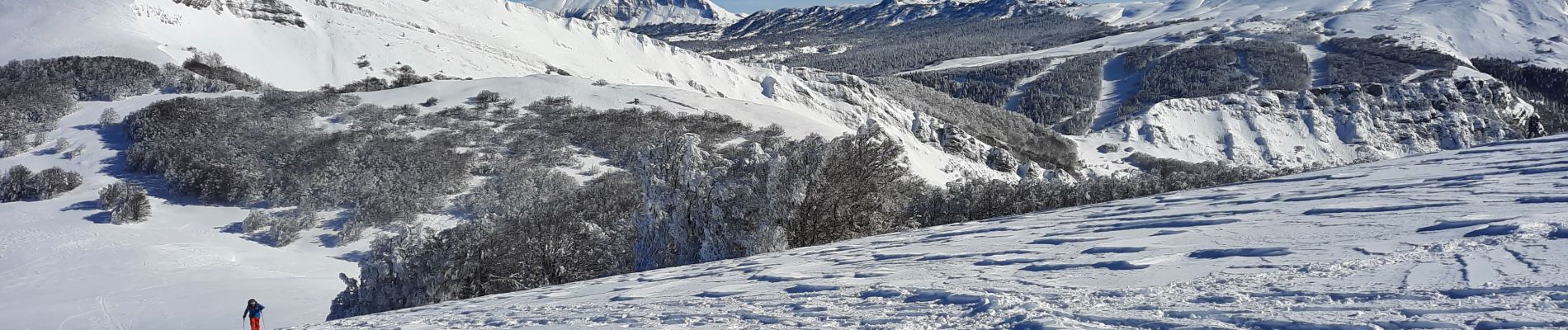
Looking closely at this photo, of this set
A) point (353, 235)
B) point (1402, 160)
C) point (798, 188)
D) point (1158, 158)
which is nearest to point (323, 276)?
point (353, 235)

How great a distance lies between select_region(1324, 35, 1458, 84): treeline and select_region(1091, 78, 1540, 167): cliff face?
1307 inches

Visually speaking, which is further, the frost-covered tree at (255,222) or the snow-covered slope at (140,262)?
the frost-covered tree at (255,222)

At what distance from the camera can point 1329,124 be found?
2894 inches

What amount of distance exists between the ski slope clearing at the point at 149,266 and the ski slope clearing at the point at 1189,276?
9.53 metres

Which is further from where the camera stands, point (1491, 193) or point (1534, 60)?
point (1534, 60)

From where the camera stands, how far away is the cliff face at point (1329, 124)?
68.8m

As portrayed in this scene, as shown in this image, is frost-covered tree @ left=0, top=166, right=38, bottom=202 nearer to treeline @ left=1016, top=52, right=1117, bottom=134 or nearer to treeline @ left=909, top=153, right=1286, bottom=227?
treeline @ left=909, top=153, right=1286, bottom=227

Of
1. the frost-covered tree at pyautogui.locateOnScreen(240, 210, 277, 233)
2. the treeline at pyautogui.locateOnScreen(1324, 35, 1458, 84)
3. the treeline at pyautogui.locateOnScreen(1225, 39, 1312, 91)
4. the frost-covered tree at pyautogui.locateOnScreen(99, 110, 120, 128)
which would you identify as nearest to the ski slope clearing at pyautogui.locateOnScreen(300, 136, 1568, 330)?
the frost-covered tree at pyautogui.locateOnScreen(240, 210, 277, 233)

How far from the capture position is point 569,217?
18.1 metres

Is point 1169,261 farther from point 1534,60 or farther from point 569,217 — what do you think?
point 1534,60

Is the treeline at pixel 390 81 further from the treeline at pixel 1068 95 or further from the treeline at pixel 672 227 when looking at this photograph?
the treeline at pixel 1068 95

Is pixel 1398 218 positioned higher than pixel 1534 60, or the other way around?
pixel 1398 218

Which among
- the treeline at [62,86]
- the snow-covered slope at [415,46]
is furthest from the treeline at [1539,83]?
the treeline at [62,86]

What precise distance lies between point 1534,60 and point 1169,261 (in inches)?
7359
